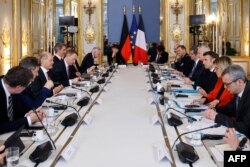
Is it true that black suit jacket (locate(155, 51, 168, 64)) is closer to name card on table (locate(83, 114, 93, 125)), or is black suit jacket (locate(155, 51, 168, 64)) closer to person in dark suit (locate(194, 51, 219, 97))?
person in dark suit (locate(194, 51, 219, 97))

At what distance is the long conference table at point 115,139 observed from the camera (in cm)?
220

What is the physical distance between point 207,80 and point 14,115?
2.88m

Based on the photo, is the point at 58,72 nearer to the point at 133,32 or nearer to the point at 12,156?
the point at 12,156

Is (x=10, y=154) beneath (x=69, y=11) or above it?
beneath

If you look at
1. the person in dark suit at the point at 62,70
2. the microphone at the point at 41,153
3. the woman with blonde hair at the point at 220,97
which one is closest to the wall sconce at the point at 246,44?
the person in dark suit at the point at 62,70

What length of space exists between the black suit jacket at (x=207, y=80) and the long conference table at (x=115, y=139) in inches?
53.3

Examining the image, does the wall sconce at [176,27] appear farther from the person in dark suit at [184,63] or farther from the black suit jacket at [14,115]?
the black suit jacket at [14,115]

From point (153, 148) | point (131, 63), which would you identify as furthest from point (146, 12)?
point (153, 148)

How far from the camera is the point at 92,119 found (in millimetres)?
3367

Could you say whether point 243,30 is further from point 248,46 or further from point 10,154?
point 10,154

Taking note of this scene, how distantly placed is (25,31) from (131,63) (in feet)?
10.3

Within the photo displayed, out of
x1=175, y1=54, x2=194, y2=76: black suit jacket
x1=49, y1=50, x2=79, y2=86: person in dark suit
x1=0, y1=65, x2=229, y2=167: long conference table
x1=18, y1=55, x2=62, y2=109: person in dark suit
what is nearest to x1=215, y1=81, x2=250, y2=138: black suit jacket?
x1=0, y1=65, x2=229, y2=167: long conference table

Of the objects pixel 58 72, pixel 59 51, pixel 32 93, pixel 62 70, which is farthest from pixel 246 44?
pixel 32 93

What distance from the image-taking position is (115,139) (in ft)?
8.82
